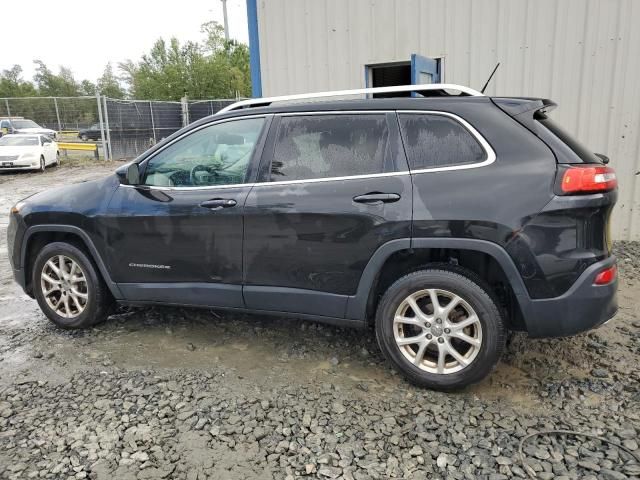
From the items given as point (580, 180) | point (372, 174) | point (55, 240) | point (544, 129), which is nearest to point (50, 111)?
point (55, 240)

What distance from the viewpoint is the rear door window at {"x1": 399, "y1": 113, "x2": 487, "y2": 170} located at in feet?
10.1

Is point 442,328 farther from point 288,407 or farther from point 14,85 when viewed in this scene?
point 14,85

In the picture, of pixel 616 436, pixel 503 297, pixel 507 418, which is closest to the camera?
pixel 616 436

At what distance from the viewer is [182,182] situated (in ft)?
12.5

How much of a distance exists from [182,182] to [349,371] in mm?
1819

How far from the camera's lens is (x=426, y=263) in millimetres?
3246

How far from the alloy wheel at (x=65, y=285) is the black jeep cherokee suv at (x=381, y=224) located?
0.07 meters

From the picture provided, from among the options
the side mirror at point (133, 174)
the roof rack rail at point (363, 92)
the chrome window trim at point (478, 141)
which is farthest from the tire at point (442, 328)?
the side mirror at point (133, 174)

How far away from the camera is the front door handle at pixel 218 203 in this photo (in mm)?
3533

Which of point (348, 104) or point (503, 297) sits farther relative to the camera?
point (348, 104)

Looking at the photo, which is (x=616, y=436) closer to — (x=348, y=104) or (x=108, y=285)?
(x=348, y=104)

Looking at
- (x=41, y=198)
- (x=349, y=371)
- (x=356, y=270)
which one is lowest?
(x=349, y=371)

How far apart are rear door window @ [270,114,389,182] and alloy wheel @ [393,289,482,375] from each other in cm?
87

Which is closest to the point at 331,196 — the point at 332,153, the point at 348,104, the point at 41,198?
the point at 332,153
